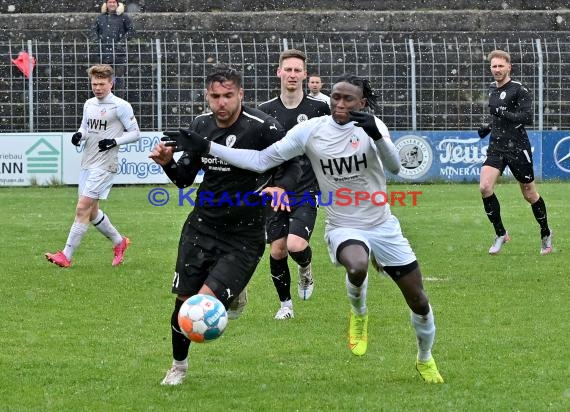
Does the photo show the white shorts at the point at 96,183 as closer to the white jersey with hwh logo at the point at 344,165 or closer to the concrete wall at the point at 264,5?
the white jersey with hwh logo at the point at 344,165

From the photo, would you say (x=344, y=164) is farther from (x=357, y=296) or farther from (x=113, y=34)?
(x=113, y=34)

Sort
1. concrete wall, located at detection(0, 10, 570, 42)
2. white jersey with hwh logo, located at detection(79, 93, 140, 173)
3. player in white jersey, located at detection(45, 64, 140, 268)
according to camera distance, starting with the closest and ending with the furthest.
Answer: player in white jersey, located at detection(45, 64, 140, 268), white jersey with hwh logo, located at detection(79, 93, 140, 173), concrete wall, located at detection(0, 10, 570, 42)

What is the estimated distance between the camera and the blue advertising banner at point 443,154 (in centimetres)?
2483

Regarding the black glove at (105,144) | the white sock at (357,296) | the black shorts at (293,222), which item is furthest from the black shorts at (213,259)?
the black glove at (105,144)

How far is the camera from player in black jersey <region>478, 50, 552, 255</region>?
14055mm

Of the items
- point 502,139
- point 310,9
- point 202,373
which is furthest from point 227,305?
point 310,9

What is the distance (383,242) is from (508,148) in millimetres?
7122

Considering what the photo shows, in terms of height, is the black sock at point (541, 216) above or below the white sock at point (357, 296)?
above

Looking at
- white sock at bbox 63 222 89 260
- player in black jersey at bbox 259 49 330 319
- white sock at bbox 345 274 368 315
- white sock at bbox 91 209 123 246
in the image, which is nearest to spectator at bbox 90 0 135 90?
white sock at bbox 91 209 123 246

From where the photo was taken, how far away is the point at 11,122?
24.5 metres

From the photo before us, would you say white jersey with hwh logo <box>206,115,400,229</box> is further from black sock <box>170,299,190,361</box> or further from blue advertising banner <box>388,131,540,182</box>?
blue advertising banner <box>388,131,540,182</box>

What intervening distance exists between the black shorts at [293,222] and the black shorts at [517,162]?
15.3 ft

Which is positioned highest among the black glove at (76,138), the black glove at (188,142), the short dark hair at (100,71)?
the short dark hair at (100,71)

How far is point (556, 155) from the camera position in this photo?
2517 centimetres
